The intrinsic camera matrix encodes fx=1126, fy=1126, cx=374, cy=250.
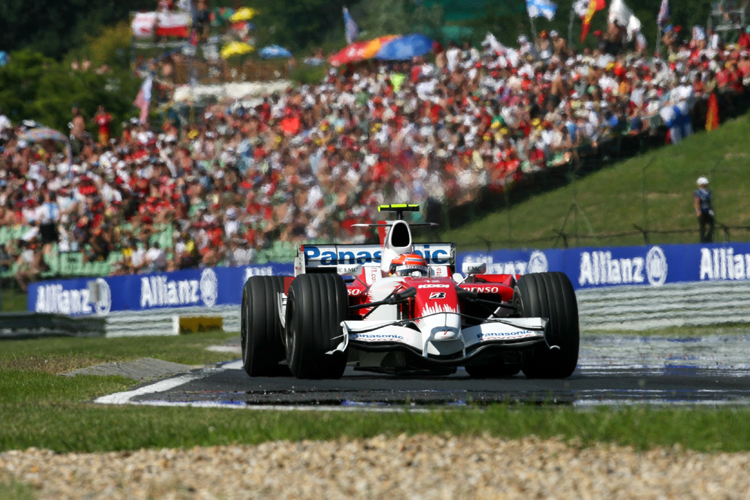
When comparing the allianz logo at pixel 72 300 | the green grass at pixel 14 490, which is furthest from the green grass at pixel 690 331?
the green grass at pixel 14 490

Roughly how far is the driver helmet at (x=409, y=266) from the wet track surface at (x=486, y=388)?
3.46 ft

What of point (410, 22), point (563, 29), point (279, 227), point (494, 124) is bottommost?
point (279, 227)

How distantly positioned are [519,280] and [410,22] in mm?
41789

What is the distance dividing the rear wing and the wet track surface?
123 cm

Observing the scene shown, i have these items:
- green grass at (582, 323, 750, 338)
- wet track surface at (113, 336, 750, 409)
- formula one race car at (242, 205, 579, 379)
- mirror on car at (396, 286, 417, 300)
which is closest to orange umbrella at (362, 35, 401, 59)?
green grass at (582, 323, 750, 338)

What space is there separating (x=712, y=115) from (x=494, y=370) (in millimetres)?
15300

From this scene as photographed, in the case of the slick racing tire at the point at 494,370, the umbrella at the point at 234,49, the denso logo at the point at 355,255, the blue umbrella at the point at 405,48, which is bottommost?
the slick racing tire at the point at 494,370

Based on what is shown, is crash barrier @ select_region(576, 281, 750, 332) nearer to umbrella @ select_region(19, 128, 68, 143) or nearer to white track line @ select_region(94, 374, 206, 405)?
white track line @ select_region(94, 374, 206, 405)

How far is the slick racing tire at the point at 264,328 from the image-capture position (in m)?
11.5

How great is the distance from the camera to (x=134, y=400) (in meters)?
8.95

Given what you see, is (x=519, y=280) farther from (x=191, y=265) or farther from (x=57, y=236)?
(x=57, y=236)

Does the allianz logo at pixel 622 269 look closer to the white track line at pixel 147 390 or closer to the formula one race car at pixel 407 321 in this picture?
the formula one race car at pixel 407 321

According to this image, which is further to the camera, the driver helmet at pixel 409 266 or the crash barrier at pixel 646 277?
the crash barrier at pixel 646 277

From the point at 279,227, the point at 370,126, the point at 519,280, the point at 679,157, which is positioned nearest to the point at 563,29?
the point at 370,126
